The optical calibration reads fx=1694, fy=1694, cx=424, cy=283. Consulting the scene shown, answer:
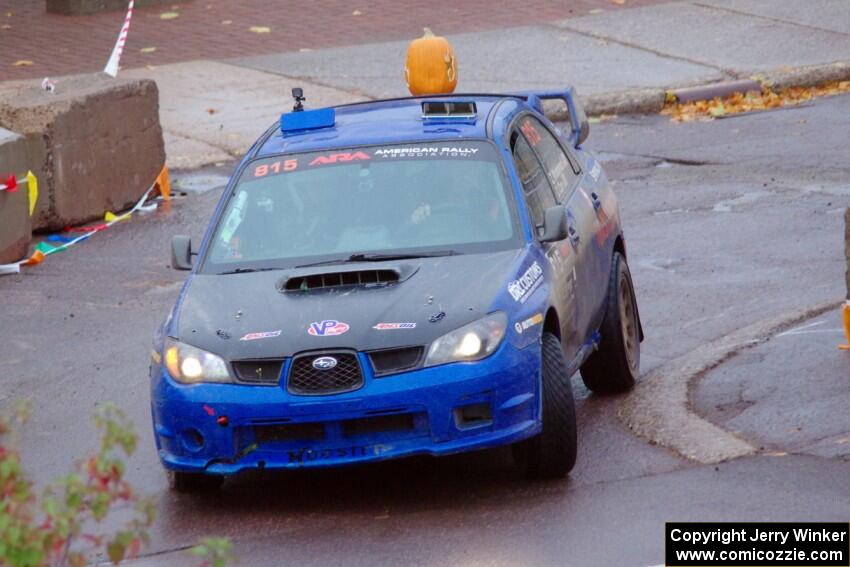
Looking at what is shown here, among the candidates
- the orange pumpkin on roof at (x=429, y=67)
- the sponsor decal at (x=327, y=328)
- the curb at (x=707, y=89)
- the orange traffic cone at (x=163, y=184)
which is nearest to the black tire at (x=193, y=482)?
the sponsor decal at (x=327, y=328)

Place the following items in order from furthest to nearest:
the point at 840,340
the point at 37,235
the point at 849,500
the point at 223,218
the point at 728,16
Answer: the point at 728,16, the point at 37,235, the point at 840,340, the point at 223,218, the point at 849,500

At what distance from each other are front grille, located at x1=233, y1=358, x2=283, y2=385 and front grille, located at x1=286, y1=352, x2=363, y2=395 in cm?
8

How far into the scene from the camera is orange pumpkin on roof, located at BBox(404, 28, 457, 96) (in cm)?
1517

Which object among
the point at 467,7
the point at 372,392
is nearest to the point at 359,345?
the point at 372,392

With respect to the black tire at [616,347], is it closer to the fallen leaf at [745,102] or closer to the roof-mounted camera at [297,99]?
the roof-mounted camera at [297,99]

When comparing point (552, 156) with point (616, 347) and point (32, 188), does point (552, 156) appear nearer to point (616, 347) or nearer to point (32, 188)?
point (616, 347)

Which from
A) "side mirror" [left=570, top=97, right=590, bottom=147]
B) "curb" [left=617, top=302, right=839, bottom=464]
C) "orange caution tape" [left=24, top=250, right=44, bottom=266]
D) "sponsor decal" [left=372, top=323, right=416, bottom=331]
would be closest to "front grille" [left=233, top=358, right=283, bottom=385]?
"sponsor decal" [left=372, top=323, right=416, bottom=331]

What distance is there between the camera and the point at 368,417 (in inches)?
272

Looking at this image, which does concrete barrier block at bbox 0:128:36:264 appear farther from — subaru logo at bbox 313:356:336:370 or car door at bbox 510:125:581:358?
subaru logo at bbox 313:356:336:370

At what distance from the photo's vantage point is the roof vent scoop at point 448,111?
855 centimetres

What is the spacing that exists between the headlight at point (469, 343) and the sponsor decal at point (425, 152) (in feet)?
4.47

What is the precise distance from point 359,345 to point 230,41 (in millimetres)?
14705

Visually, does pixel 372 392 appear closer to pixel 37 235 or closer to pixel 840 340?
pixel 840 340

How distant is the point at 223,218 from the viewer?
8234 millimetres
